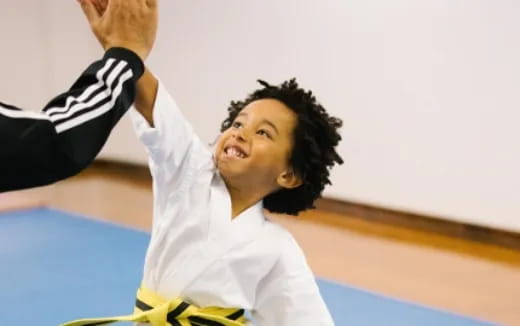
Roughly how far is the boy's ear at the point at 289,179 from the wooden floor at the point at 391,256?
65.5 inches

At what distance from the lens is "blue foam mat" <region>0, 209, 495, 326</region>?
3.13 metres

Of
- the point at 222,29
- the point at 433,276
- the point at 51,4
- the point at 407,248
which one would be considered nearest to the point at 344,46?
the point at 222,29

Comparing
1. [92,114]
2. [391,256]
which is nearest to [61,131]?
[92,114]

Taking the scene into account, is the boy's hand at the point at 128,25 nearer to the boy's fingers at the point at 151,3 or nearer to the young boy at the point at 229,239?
the boy's fingers at the point at 151,3

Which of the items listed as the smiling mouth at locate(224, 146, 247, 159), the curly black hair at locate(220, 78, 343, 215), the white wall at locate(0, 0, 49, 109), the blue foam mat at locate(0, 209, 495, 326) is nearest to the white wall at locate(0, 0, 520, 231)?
the blue foam mat at locate(0, 209, 495, 326)

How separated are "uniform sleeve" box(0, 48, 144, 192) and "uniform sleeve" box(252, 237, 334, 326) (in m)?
0.88

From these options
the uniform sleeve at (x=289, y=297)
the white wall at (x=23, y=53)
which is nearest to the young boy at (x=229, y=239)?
the uniform sleeve at (x=289, y=297)

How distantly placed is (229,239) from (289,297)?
192 mm

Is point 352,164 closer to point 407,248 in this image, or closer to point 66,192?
point 407,248

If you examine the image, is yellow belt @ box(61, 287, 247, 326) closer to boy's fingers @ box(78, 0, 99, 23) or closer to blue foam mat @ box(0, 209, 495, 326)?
boy's fingers @ box(78, 0, 99, 23)

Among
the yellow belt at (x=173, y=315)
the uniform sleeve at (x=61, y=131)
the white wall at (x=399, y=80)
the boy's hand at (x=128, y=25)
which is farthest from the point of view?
the white wall at (x=399, y=80)

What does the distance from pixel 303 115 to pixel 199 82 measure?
12.9 ft

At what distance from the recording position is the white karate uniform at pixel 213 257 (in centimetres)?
176

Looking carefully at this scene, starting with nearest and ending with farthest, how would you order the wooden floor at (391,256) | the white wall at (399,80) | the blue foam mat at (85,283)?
the blue foam mat at (85,283) → the wooden floor at (391,256) → the white wall at (399,80)
